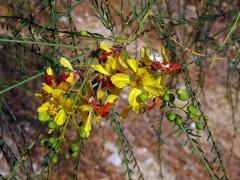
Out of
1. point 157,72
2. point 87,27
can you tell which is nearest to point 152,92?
point 157,72

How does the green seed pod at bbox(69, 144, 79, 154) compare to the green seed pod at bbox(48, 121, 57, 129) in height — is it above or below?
below

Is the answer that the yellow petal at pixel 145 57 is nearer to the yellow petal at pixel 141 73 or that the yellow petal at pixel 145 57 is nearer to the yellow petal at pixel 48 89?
the yellow petal at pixel 141 73

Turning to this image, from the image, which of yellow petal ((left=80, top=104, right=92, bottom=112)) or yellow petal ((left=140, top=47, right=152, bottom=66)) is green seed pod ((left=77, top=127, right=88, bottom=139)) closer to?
yellow petal ((left=80, top=104, right=92, bottom=112))

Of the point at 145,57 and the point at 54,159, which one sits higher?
the point at 145,57

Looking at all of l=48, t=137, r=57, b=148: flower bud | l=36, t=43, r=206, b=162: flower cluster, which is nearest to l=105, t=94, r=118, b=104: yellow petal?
l=36, t=43, r=206, b=162: flower cluster

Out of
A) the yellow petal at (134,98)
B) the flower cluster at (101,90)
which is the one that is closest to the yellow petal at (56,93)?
the flower cluster at (101,90)

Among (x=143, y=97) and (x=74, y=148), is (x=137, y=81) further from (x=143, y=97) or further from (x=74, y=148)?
(x=74, y=148)

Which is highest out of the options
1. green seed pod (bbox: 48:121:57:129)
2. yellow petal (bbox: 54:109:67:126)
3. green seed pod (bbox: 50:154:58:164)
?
yellow petal (bbox: 54:109:67:126)

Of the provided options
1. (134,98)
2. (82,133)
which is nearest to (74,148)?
(82,133)
